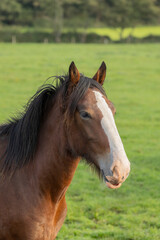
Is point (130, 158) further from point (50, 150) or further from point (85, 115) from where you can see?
point (85, 115)

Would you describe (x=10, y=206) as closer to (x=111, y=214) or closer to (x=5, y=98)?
(x=111, y=214)

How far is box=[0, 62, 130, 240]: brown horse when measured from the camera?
309cm

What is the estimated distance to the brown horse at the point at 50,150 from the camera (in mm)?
3088

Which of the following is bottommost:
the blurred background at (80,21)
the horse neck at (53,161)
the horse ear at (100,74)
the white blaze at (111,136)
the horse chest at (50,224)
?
the blurred background at (80,21)

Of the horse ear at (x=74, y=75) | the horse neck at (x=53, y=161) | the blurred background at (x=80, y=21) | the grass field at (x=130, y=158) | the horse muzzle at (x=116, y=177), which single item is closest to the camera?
the horse muzzle at (x=116, y=177)

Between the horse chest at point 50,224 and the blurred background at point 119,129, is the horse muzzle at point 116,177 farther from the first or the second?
the horse chest at point 50,224

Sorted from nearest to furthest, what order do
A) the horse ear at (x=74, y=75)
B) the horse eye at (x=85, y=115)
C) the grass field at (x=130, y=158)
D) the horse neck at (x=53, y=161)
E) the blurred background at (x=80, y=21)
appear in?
the horse eye at (x=85, y=115), the horse ear at (x=74, y=75), the horse neck at (x=53, y=161), the grass field at (x=130, y=158), the blurred background at (x=80, y=21)

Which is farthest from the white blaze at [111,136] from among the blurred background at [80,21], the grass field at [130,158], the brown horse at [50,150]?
the blurred background at [80,21]

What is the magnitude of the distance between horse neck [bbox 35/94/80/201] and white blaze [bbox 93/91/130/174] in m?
0.38

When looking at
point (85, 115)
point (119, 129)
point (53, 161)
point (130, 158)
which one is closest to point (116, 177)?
point (85, 115)

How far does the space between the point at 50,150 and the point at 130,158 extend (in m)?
6.10

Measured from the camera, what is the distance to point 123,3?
66750 millimetres

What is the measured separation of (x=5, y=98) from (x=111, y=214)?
35.0ft

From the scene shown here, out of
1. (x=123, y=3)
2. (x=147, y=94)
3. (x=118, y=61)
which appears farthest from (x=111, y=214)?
(x=123, y=3)
